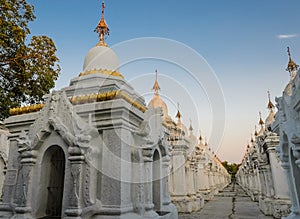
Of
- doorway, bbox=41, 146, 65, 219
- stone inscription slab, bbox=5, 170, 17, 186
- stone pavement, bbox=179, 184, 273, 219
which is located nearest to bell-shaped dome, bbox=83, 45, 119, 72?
doorway, bbox=41, 146, 65, 219

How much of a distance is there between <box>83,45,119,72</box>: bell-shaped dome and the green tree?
5647mm

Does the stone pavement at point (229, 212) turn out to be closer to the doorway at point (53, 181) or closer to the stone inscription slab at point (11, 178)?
the doorway at point (53, 181)

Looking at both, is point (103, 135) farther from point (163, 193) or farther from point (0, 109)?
point (0, 109)

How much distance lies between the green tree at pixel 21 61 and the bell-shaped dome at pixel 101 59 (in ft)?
18.5

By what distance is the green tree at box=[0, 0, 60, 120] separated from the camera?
12672mm

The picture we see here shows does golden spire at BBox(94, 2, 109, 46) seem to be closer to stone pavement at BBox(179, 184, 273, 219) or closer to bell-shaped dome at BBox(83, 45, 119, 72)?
bell-shaped dome at BBox(83, 45, 119, 72)

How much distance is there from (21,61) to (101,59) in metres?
6.94

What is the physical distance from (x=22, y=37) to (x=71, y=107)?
924 cm

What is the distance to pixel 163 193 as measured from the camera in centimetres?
789

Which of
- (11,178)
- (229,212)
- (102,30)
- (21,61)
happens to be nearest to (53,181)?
(11,178)

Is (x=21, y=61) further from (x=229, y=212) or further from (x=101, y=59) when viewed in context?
(x=229, y=212)

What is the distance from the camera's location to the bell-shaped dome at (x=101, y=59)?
907 centimetres

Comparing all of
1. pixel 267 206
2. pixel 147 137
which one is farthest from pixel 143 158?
pixel 267 206

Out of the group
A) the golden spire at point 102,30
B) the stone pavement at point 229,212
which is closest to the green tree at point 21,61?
the golden spire at point 102,30
